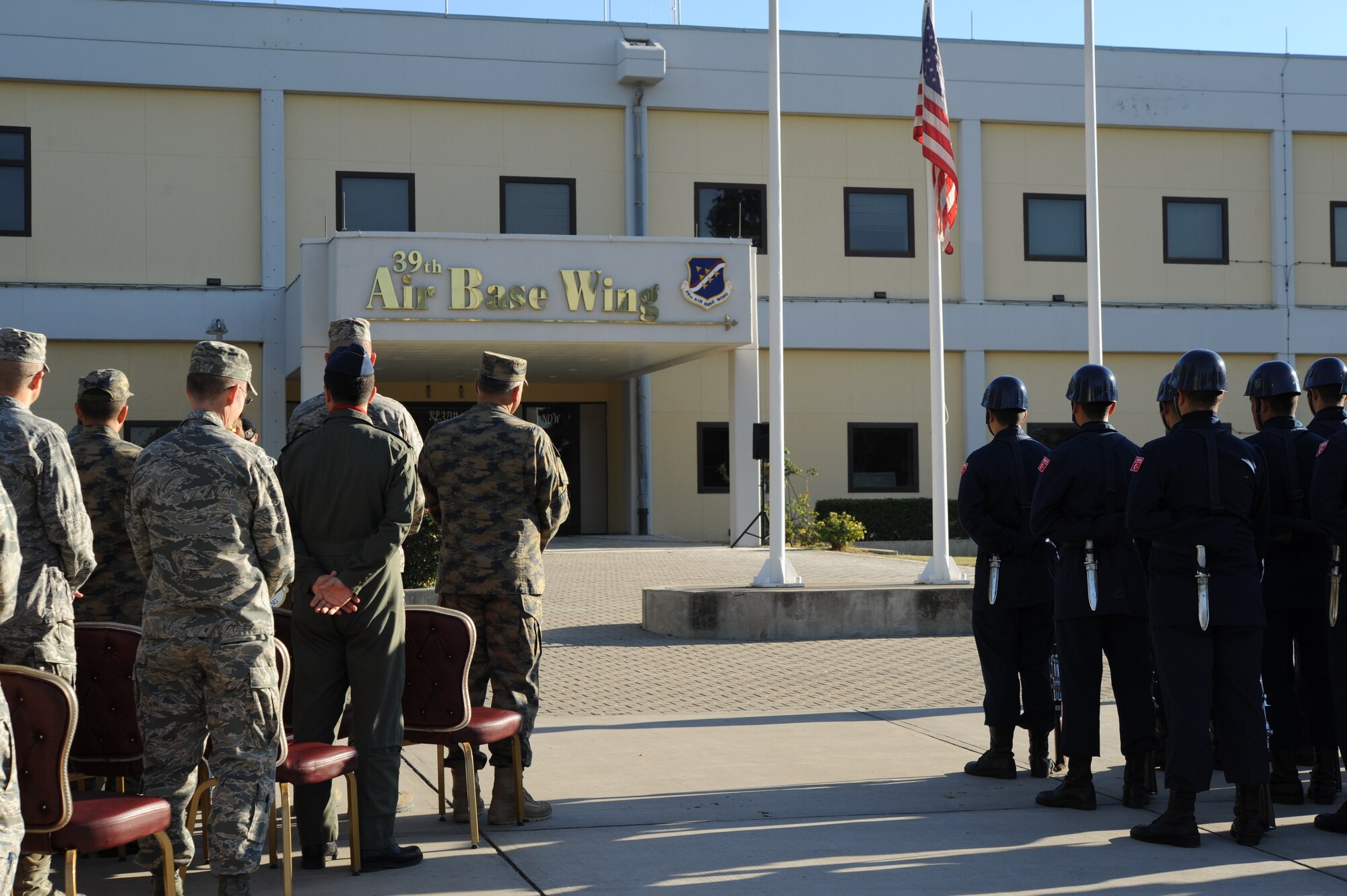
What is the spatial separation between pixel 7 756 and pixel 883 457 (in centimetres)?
2476

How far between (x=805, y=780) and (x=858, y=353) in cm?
2031

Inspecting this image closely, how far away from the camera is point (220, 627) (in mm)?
5105

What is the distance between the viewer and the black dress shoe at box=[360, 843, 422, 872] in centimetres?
581

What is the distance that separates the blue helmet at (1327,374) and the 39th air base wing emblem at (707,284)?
1413 cm

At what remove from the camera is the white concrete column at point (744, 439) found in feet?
74.8

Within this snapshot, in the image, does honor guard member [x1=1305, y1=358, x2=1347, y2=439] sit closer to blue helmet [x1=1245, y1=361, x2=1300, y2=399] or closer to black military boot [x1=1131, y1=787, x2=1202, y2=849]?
blue helmet [x1=1245, y1=361, x2=1300, y2=399]

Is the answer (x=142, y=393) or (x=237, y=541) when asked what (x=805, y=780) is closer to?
(x=237, y=541)

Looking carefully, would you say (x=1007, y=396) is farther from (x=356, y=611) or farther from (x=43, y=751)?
(x=43, y=751)

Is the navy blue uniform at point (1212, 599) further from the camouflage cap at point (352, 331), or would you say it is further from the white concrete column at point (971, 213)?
the white concrete column at point (971, 213)

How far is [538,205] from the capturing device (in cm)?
2630

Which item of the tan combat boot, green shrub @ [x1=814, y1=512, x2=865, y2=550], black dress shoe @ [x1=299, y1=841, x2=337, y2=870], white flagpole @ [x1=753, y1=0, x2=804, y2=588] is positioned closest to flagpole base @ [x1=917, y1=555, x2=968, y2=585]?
white flagpole @ [x1=753, y1=0, x2=804, y2=588]

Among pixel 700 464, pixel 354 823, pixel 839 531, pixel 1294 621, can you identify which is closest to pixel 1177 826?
pixel 1294 621

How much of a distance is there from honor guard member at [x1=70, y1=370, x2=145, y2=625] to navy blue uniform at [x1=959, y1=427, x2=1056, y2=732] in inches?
170

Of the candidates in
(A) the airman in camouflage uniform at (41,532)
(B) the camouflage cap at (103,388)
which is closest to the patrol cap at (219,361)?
(A) the airman in camouflage uniform at (41,532)
